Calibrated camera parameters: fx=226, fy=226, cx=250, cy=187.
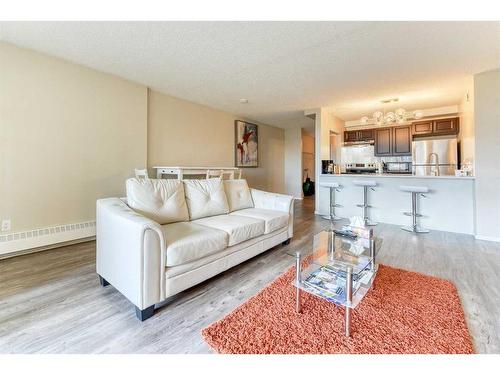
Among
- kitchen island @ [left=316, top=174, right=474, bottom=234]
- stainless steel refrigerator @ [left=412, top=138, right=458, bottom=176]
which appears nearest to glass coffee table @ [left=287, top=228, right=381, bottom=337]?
kitchen island @ [left=316, top=174, right=474, bottom=234]

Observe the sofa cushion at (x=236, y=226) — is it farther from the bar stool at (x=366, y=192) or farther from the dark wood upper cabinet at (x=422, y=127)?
the dark wood upper cabinet at (x=422, y=127)

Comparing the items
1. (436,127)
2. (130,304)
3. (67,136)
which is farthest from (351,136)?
(130,304)

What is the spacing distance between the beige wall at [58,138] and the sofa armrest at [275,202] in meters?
2.00

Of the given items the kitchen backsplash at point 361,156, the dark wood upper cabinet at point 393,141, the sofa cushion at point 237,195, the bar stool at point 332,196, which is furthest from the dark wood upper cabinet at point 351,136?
the sofa cushion at point 237,195

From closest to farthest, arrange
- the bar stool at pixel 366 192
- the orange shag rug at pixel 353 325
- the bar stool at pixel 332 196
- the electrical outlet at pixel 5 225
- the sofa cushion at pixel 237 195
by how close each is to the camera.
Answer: the orange shag rug at pixel 353 325 → the electrical outlet at pixel 5 225 → the sofa cushion at pixel 237 195 → the bar stool at pixel 366 192 → the bar stool at pixel 332 196

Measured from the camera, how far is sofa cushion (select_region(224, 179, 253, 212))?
295 cm

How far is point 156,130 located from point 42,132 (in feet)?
5.08

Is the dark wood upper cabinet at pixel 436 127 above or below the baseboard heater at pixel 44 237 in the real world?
above

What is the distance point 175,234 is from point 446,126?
5.94 meters

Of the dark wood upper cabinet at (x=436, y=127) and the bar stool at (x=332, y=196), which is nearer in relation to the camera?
the bar stool at (x=332, y=196)

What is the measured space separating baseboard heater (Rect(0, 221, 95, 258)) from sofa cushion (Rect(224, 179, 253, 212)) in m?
1.88

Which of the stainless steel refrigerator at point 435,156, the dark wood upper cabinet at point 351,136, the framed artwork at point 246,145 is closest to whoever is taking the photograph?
the stainless steel refrigerator at point 435,156

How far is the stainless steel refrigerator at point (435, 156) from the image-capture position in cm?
469

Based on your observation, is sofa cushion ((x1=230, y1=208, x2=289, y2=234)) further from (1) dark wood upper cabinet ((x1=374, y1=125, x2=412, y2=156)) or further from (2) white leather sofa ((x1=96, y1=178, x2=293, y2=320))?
(1) dark wood upper cabinet ((x1=374, y1=125, x2=412, y2=156))
